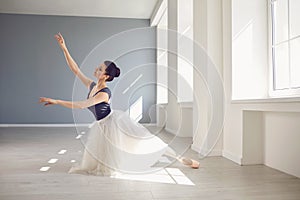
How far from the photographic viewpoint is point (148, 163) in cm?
213

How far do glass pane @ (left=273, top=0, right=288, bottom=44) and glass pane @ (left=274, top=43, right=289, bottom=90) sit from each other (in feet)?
0.23

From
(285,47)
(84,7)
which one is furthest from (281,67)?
(84,7)

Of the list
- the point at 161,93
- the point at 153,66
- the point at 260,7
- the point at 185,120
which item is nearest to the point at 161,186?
the point at 260,7

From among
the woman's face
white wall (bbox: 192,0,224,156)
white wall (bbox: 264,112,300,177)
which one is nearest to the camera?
white wall (bbox: 264,112,300,177)

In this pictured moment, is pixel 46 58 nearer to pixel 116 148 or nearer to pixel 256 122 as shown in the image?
pixel 116 148

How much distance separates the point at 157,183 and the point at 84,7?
5.48m

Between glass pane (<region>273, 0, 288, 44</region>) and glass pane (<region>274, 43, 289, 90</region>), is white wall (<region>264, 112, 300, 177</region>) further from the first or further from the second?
glass pane (<region>273, 0, 288, 44</region>)

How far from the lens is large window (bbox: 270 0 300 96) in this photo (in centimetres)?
199

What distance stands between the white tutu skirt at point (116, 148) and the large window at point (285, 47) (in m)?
1.11

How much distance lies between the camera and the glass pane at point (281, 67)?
210 cm

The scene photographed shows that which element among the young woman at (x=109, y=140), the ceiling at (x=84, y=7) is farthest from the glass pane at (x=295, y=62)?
the ceiling at (x=84, y=7)

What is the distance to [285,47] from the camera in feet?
6.94

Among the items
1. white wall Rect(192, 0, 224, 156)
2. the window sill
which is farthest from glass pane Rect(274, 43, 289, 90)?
white wall Rect(192, 0, 224, 156)

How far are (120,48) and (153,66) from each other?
1.28 m
